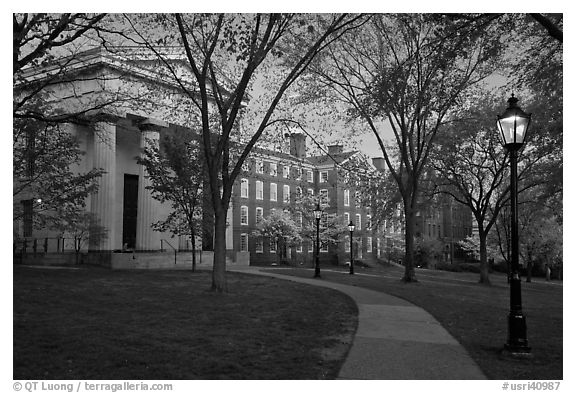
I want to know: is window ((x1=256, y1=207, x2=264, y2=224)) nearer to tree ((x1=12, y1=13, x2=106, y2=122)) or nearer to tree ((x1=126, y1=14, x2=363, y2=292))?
tree ((x1=126, y1=14, x2=363, y2=292))

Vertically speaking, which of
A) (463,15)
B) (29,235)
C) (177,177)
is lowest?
(29,235)

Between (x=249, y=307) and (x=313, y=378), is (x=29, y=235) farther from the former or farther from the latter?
(x=313, y=378)

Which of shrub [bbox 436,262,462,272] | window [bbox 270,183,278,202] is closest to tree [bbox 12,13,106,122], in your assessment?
window [bbox 270,183,278,202]

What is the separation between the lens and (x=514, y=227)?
23.6 feet

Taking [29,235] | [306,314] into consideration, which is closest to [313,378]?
[306,314]

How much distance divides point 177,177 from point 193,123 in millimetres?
2153

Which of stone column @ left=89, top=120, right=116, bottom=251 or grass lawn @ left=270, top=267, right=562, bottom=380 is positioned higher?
stone column @ left=89, top=120, right=116, bottom=251

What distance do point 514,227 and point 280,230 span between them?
33.1 meters

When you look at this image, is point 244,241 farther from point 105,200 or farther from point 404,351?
point 404,351

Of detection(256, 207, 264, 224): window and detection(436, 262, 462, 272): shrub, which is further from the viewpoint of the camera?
detection(256, 207, 264, 224): window

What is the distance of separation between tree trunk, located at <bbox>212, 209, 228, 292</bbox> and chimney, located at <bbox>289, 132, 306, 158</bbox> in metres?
3.65

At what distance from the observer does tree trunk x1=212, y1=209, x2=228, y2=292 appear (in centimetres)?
1268
